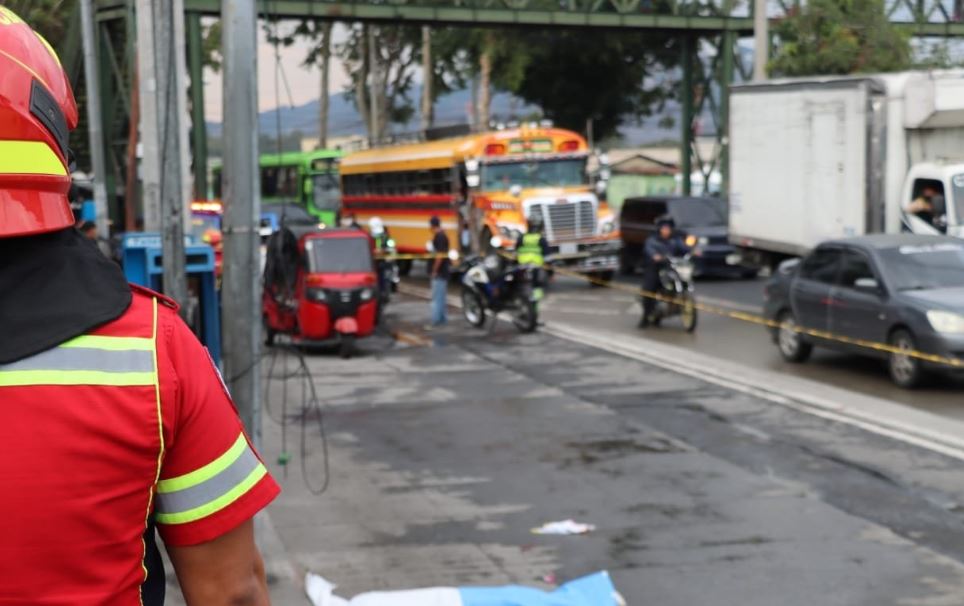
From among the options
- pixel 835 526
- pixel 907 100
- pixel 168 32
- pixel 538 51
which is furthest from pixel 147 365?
pixel 538 51

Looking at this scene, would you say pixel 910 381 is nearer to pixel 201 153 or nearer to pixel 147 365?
pixel 147 365

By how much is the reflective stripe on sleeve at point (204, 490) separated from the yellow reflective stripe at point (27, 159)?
18.5 inches

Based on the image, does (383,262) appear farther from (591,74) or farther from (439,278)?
(591,74)

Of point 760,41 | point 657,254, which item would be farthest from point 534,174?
point 657,254

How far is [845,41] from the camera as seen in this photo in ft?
Result: 102

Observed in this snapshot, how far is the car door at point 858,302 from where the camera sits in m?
15.3

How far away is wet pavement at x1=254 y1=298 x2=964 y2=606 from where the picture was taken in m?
8.11

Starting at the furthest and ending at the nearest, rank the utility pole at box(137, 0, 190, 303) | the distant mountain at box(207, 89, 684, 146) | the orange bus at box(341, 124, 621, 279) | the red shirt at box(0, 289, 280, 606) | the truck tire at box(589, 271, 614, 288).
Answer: the truck tire at box(589, 271, 614, 288) < the orange bus at box(341, 124, 621, 279) < the distant mountain at box(207, 89, 684, 146) < the utility pole at box(137, 0, 190, 303) < the red shirt at box(0, 289, 280, 606)

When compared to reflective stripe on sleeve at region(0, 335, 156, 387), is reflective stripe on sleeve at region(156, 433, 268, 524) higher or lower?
lower

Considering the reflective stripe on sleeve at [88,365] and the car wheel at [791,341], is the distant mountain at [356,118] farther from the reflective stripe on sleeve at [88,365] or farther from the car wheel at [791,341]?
the reflective stripe on sleeve at [88,365]

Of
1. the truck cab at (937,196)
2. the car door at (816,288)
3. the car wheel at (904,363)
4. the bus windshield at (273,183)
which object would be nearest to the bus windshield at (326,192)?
the bus windshield at (273,183)

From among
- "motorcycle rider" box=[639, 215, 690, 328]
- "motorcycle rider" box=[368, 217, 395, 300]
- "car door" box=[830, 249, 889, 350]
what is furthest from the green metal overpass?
"car door" box=[830, 249, 889, 350]

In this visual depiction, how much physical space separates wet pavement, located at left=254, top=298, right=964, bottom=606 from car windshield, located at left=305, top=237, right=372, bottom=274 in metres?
4.14

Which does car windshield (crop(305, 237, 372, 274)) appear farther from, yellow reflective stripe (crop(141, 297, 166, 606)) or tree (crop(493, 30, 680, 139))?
tree (crop(493, 30, 680, 139))
